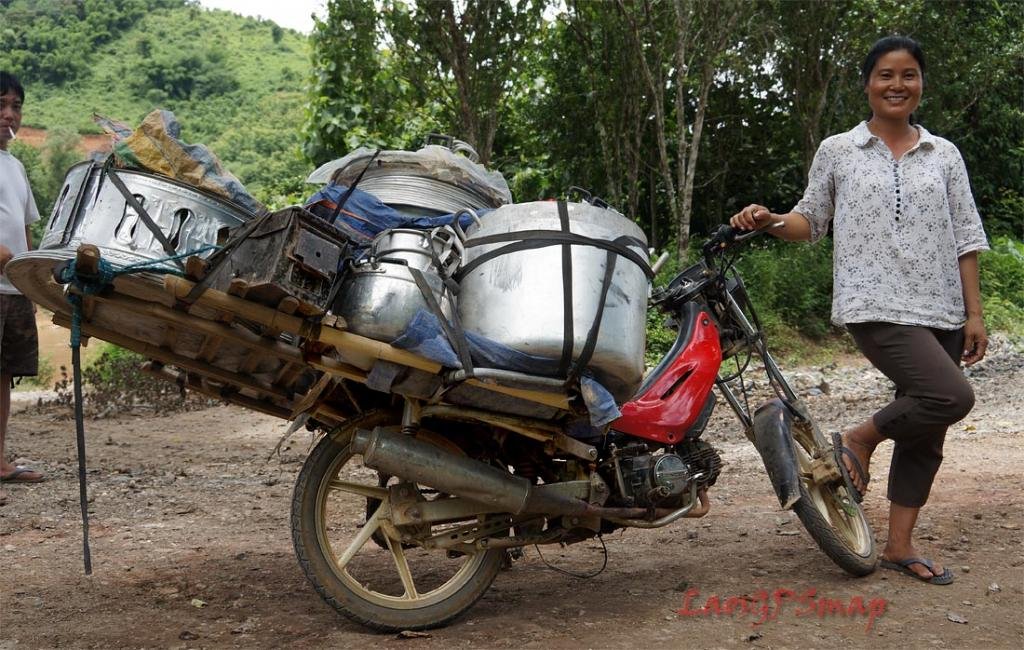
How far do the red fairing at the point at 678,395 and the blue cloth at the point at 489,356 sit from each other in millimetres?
608

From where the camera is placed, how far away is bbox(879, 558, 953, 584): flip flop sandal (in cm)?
340

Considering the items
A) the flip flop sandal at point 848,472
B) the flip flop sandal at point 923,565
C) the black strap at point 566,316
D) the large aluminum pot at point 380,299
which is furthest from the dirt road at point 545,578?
the large aluminum pot at point 380,299

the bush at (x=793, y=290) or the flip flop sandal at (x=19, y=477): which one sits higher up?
the bush at (x=793, y=290)

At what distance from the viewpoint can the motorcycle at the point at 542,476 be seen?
2961 mm

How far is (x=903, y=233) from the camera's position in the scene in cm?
340

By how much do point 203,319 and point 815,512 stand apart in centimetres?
223

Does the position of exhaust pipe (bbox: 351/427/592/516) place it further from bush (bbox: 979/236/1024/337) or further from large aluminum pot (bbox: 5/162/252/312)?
bush (bbox: 979/236/1024/337)

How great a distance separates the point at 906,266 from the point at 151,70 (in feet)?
135

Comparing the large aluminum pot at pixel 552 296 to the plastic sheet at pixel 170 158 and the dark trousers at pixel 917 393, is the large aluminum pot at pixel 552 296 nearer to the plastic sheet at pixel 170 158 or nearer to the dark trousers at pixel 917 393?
the plastic sheet at pixel 170 158

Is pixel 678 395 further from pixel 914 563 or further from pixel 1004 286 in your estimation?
pixel 1004 286

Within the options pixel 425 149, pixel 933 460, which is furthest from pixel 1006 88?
pixel 425 149

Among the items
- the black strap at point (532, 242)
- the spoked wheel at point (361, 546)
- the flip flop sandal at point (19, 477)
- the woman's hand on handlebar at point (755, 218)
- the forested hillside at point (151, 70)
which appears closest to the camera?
the black strap at point (532, 242)

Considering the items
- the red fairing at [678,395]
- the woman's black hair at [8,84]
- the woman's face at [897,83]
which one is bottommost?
the red fairing at [678,395]

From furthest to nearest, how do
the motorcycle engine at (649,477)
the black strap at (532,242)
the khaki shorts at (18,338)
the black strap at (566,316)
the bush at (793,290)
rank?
the bush at (793,290) → the khaki shorts at (18,338) → the motorcycle engine at (649,477) → the black strap at (532,242) → the black strap at (566,316)
